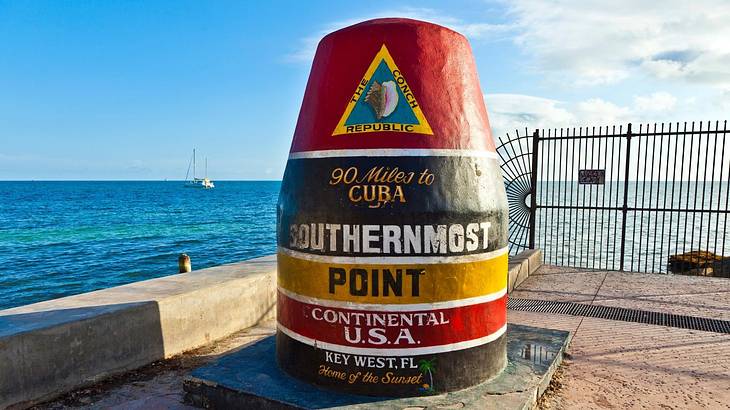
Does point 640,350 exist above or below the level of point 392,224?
below

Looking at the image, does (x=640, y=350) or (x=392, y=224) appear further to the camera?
(x=640, y=350)

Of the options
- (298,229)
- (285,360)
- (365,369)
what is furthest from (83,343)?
(365,369)

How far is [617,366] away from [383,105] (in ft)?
13.8

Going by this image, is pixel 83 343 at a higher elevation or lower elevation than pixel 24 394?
higher

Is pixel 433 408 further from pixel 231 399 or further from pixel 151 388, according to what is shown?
pixel 151 388

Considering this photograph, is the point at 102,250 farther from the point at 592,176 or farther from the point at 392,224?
the point at 392,224

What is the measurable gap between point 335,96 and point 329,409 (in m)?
2.78

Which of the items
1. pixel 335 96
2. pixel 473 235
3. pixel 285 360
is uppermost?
pixel 335 96

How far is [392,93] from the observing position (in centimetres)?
426

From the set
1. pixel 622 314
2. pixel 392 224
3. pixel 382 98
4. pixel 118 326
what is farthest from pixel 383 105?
pixel 622 314

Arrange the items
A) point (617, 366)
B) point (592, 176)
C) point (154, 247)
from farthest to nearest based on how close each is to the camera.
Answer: point (154, 247) → point (592, 176) → point (617, 366)

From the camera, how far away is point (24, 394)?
14.1ft

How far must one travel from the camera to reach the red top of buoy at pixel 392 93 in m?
4.23

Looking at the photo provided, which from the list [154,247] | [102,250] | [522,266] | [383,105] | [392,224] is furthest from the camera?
[154,247]
